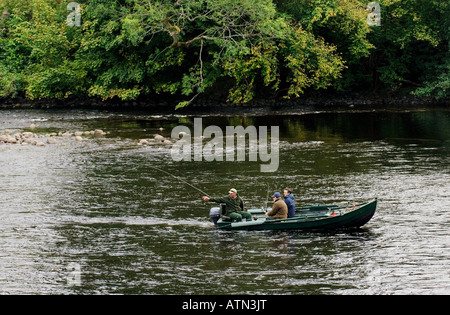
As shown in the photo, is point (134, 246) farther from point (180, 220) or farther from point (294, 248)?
point (294, 248)

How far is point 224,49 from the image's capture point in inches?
1681

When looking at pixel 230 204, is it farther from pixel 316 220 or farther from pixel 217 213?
pixel 316 220

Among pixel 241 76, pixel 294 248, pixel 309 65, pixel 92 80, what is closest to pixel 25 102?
pixel 92 80

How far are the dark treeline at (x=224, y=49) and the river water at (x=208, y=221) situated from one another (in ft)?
29.3

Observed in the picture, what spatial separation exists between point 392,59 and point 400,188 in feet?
86.5

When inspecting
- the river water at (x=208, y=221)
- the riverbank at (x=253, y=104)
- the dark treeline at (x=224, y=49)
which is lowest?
the river water at (x=208, y=221)

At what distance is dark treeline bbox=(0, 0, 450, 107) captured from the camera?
39.8m

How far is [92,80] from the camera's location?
4606 centimetres

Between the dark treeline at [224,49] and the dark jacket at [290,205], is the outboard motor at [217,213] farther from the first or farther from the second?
the dark treeline at [224,49]

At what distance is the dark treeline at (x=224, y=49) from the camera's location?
39.8 m

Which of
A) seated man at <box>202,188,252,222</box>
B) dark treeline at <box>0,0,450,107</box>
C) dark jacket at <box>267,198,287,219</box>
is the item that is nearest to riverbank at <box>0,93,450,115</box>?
dark treeline at <box>0,0,450,107</box>

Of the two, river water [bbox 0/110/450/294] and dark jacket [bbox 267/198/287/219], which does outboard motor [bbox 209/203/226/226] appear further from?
dark jacket [bbox 267/198/287/219]

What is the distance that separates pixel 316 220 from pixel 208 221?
3.50 m

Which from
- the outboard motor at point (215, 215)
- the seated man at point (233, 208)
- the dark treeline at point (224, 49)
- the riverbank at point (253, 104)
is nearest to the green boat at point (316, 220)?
the outboard motor at point (215, 215)
